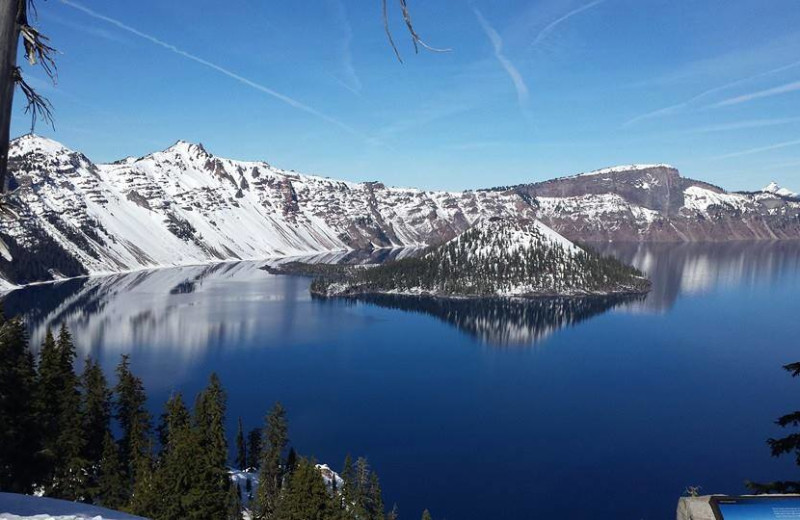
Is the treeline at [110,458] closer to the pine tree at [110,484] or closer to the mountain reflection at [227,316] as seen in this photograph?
the pine tree at [110,484]

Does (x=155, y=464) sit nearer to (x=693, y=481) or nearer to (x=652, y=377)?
(x=693, y=481)

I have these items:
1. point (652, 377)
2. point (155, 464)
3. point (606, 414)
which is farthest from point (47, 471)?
point (652, 377)

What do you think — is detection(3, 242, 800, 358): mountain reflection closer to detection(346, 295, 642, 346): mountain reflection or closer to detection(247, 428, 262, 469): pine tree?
detection(346, 295, 642, 346): mountain reflection

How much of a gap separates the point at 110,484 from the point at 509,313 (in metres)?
143

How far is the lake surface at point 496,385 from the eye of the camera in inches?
2363

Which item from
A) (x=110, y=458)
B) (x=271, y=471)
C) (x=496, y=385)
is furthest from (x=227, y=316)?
(x=110, y=458)

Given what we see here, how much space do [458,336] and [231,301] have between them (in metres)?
78.6

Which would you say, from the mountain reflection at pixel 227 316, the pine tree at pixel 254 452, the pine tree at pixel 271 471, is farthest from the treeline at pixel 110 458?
the mountain reflection at pixel 227 316

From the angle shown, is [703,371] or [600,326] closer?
[703,371]

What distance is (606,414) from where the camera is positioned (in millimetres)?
80000

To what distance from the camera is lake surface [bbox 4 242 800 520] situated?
197ft

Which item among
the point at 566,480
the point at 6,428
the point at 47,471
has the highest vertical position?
the point at 6,428

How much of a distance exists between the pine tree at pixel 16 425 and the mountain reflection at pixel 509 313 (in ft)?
345

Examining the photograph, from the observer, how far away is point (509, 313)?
169375mm
